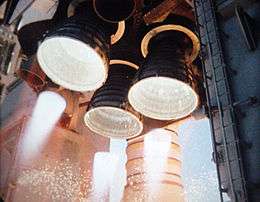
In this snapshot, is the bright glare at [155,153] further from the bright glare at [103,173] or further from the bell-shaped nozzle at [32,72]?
the bell-shaped nozzle at [32,72]

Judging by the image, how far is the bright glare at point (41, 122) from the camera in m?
7.05

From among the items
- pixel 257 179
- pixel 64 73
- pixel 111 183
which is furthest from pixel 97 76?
pixel 111 183

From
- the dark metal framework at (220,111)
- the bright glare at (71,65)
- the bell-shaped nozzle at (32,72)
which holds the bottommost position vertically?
the dark metal framework at (220,111)

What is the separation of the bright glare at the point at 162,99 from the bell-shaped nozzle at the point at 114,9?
3.33 feet

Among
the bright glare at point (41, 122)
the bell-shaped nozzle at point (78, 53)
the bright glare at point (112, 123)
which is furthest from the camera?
the bright glare at point (41, 122)

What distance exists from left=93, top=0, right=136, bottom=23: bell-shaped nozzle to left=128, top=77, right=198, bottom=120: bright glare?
3.33ft

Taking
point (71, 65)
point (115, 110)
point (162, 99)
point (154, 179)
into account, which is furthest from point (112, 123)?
point (154, 179)

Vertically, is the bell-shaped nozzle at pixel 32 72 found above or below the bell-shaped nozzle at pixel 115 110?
above

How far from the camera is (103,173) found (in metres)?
8.20

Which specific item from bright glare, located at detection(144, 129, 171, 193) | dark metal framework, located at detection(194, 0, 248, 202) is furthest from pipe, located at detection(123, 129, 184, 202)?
dark metal framework, located at detection(194, 0, 248, 202)

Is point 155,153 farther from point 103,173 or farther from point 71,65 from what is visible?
point 71,65

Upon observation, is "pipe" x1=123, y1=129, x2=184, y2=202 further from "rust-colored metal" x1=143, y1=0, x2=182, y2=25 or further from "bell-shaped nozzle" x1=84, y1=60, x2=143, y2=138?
"rust-colored metal" x1=143, y1=0, x2=182, y2=25

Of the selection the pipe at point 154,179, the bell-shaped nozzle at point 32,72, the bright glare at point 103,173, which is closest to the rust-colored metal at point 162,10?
the bell-shaped nozzle at point 32,72

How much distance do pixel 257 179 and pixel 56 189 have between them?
4.44 meters
